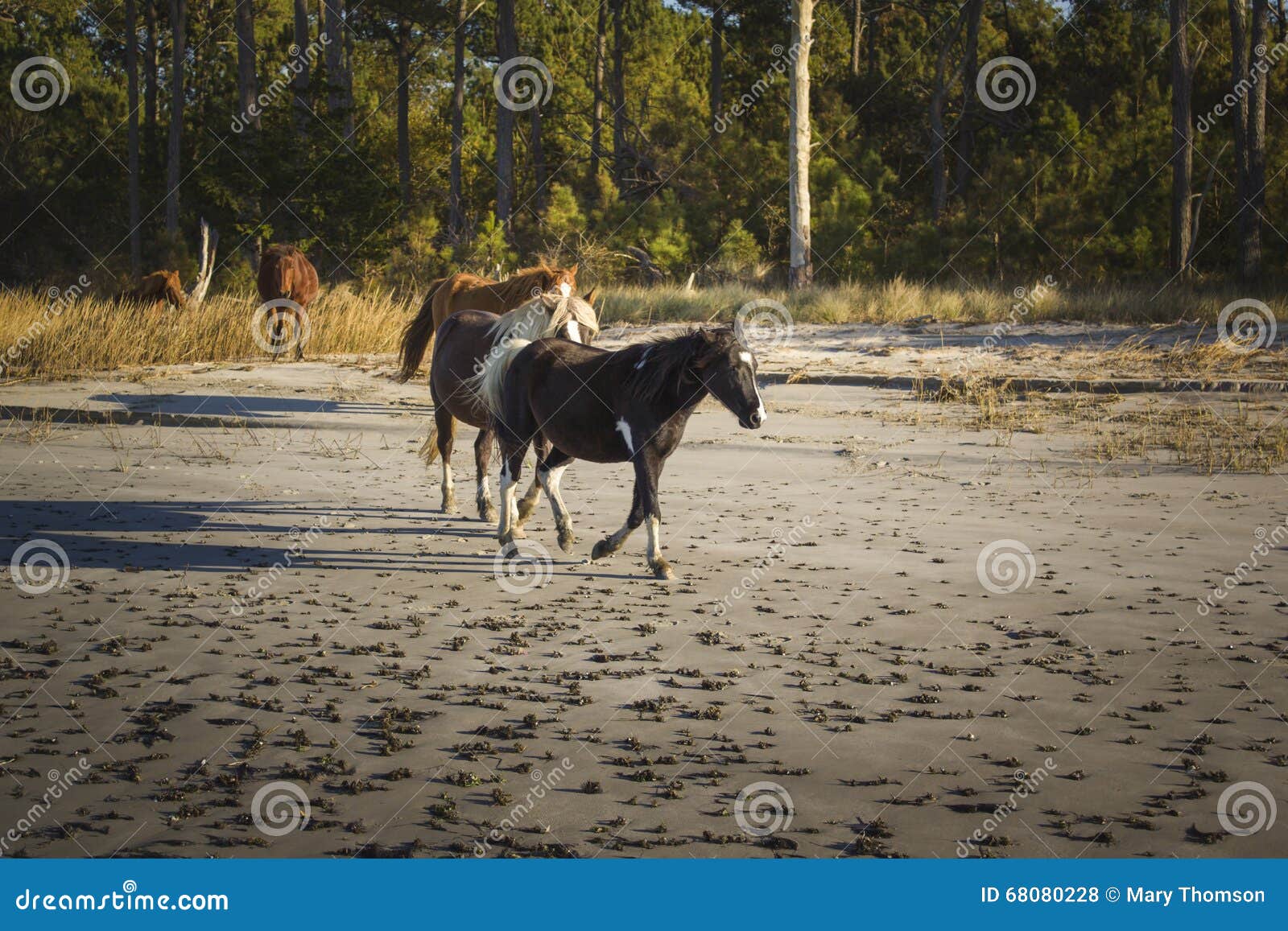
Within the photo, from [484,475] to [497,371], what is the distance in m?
1.26

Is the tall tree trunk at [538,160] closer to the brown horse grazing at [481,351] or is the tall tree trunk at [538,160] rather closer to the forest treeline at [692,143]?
the forest treeline at [692,143]

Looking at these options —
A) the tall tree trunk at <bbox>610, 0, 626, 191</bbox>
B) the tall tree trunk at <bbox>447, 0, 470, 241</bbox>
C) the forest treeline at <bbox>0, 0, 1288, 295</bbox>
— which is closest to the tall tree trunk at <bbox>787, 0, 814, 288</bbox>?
the forest treeline at <bbox>0, 0, 1288, 295</bbox>

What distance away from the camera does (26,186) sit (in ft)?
133

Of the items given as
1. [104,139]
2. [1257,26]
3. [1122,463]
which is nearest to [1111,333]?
[1122,463]

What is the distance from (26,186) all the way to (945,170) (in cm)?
2681

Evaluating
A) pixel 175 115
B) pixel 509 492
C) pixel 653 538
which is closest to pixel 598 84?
pixel 175 115

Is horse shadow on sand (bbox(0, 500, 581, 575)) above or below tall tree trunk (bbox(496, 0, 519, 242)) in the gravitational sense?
below

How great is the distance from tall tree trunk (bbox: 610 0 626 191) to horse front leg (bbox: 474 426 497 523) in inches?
1244

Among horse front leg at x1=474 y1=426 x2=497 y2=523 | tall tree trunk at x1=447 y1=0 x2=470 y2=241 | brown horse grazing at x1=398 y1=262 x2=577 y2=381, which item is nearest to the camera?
horse front leg at x1=474 y1=426 x2=497 y2=523

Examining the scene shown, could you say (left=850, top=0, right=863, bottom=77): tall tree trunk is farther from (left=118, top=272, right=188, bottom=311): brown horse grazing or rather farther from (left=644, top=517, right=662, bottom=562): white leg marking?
(left=644, top=517, right=662, bottom=562): white leg marking

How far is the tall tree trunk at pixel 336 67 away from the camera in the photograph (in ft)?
101

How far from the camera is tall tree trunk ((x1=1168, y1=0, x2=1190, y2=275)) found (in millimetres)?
27609

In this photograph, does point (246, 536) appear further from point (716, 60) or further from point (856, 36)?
point (716, 60)

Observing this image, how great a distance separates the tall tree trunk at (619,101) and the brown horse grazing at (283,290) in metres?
21.2
